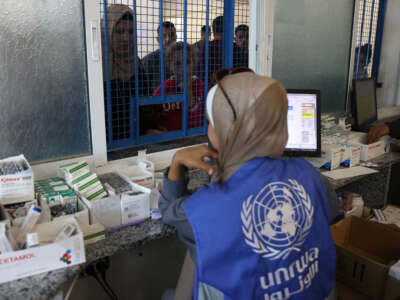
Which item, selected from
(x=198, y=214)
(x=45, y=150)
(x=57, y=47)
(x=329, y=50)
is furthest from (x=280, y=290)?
(x=329, y=50)

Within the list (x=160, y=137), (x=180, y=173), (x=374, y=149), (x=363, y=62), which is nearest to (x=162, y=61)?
(x=160, y=137)

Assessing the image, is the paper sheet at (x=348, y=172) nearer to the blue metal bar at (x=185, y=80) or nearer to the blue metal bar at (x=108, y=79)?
the blue metal bar at (x=185, y=80)

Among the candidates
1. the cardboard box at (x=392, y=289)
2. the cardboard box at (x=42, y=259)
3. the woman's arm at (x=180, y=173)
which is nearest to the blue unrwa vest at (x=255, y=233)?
the woman's arm at (x=180, y=173)

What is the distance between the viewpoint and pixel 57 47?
1623mm

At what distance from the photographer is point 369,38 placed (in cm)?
356

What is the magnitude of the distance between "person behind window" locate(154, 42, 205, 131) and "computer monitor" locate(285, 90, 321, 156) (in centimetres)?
55

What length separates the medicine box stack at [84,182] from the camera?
152 centimetres

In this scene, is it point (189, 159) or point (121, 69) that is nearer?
point (189, 159)

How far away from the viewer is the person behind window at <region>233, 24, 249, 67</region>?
2.42 metres

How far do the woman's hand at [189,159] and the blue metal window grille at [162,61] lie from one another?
809 mm

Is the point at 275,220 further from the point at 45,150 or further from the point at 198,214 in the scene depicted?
the point at 45,150

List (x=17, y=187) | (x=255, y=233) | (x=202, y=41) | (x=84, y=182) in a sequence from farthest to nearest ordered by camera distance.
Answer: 1. (x=202, y=41)
2. (x=84, y=182)
3. (x=17, y=187)
4. (x=255, y=233)

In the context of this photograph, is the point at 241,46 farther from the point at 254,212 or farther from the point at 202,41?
the point at 254,212

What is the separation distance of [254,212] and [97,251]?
2.08ft
